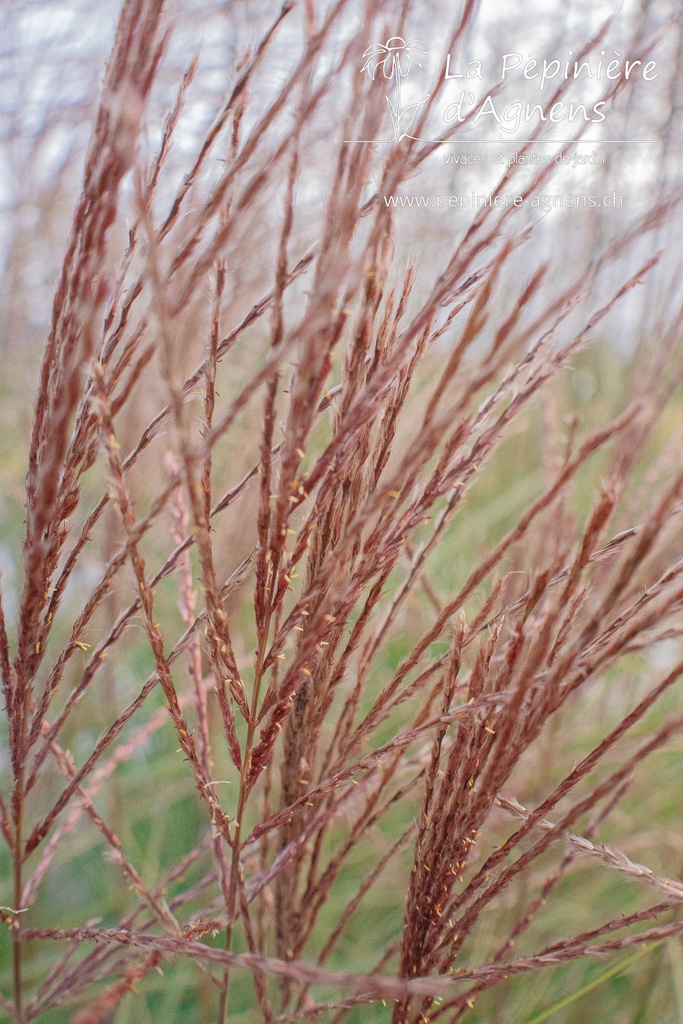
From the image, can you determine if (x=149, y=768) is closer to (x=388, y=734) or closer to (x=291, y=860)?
(x=388, y=734)

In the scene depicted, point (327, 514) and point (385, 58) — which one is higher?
point (385, 58)

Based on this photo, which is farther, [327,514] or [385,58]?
[327,514]

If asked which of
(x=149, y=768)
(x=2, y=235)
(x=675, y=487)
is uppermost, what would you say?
(x=2, y=235)

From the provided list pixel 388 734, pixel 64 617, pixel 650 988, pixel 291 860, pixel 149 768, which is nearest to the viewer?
pixel 291 860

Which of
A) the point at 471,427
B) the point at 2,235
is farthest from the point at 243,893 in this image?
the point at 2,235

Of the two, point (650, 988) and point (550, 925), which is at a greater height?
point (650, 988)

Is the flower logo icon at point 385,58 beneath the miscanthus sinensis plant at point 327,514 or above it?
above

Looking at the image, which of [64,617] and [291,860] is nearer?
[291,860]

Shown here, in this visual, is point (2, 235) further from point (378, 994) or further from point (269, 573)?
point (378, 994)

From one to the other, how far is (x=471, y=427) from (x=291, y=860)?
426 millimetres

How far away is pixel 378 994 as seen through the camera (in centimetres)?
56

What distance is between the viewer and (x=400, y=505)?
549mm

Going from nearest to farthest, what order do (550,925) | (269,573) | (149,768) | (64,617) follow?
(269,573) < (550,925) < (149,768) < (64,617)

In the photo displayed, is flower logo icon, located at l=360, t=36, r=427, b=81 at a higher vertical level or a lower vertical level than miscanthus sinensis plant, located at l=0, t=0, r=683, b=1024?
higher
